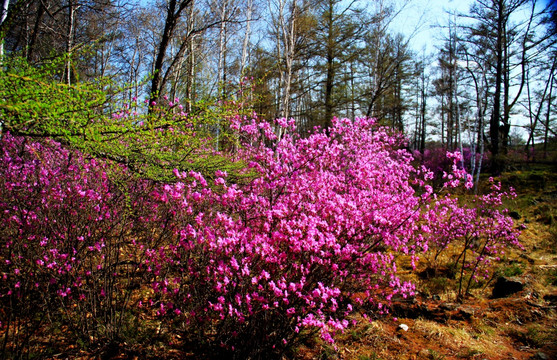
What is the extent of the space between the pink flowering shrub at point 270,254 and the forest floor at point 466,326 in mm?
444

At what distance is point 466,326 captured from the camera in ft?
12.7

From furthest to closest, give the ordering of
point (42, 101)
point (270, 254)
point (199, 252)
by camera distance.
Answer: point (199, 252) → point (270, 254) → point (42, 101)

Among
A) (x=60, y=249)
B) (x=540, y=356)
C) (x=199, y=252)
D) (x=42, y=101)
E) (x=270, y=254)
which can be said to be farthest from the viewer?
(x=60, y=249)

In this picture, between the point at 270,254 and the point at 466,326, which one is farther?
the point at 466,326

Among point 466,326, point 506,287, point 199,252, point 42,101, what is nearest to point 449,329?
point 466,326

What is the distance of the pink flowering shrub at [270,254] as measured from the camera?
2.64 m

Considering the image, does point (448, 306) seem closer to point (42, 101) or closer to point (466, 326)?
point (466, 326)

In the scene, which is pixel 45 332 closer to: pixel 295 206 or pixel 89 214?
pixel 89 214

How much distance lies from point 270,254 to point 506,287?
14.5 ft

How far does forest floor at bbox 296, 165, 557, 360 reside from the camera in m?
3.31

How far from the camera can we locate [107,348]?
2.99 m

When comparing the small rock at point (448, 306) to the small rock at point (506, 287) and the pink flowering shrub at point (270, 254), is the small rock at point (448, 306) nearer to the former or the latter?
the small rock at point (506, 287)

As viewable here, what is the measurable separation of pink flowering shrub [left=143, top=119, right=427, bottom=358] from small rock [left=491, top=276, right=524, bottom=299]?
227 cm

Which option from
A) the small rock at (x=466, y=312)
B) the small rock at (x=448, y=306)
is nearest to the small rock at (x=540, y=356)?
the small rock at (x=466, y=312)
